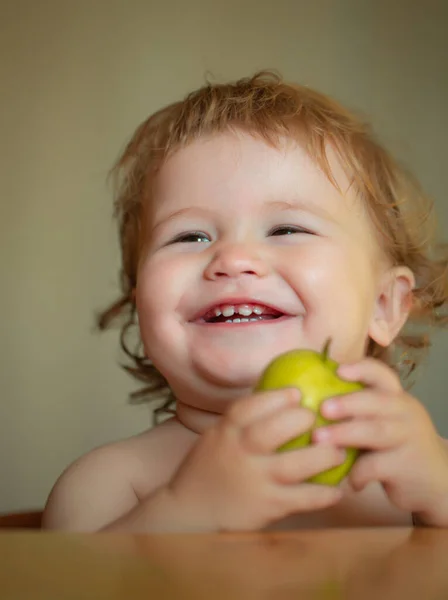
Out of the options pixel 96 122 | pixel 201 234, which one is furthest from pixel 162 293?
pixel 96 122

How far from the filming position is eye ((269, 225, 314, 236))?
1.07m

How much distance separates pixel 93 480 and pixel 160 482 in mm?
94

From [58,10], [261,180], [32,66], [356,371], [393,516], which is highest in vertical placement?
[58,10]

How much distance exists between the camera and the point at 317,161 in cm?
113

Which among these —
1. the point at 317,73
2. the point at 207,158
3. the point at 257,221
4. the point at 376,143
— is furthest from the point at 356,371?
the point at 317,73

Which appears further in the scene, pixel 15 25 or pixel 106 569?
pixel 15 25

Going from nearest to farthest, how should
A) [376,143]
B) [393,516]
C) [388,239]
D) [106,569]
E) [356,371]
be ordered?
[106,569]
[356,371]
[393,516]
[388,239]
[376,143]

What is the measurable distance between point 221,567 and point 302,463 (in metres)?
0.31

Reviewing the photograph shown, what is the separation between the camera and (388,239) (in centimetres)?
126

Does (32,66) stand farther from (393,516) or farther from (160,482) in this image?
(393,516)

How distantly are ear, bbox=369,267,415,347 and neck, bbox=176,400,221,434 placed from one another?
0.94 feet

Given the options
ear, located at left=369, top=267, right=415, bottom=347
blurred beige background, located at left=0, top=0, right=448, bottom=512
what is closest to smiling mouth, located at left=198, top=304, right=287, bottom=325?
ear, located at left=369, top=267, right=415, bottom=347

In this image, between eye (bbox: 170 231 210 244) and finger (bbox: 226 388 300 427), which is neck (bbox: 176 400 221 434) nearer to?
eye (bbox: 170 231 210 244)

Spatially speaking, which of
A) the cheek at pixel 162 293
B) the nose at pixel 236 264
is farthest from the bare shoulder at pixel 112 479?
the nose at pixel 236 264
